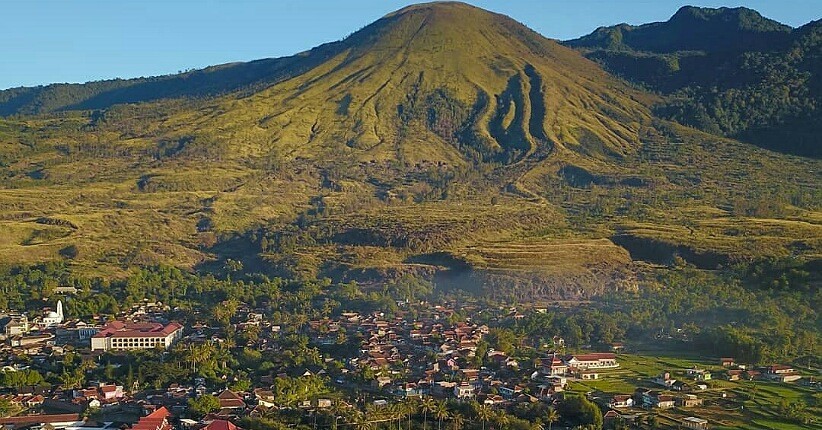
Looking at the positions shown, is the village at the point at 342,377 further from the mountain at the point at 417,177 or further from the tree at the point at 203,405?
the mountain at the point at 417,177

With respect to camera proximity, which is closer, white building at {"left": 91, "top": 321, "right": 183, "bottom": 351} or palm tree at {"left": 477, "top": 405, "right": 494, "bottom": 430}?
palm tree at {"left": 477, "top": 405, "right": 494, "bottom": 430}

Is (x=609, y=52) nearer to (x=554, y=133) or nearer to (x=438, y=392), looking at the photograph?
(x=554, y=133)

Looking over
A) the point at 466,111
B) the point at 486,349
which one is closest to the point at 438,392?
the point at 486,349

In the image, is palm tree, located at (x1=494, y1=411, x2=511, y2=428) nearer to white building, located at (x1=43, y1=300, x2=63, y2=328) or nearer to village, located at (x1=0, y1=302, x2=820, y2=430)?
village, located at (x1=0, y1=302, x2=820, y2=430)

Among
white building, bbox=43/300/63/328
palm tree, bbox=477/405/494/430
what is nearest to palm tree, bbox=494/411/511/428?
palm tree, bbox=477/405/494/430

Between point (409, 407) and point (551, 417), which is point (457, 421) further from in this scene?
point (551, 417)

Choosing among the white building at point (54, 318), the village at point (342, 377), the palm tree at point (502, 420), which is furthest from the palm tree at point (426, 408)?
the white building at point (54, 318)
